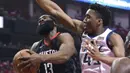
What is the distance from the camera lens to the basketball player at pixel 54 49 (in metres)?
3.76

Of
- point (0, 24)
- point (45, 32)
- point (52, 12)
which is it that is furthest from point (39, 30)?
point (0, 24)

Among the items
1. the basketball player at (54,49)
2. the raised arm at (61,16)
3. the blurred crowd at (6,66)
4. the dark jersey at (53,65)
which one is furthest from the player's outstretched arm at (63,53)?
the blurred crowd at (6,66)

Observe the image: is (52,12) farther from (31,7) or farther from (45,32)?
(31,7)

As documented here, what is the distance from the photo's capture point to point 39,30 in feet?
13.3

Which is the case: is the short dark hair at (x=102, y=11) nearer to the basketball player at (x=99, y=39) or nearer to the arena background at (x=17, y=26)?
the basketball player at (x=99, y=39)

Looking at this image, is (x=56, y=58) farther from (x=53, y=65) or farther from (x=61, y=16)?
(x=61, y=16)

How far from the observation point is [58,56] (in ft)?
12.2

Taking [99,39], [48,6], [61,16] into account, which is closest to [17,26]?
[48,6]

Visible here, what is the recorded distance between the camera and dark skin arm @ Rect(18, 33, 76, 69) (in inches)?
140

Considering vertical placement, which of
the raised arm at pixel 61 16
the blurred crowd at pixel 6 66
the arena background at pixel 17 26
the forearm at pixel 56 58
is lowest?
the blurred crowd at pixel 6 66

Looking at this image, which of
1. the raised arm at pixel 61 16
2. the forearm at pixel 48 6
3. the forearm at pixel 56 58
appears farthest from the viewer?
the forearm at pixel 48 6

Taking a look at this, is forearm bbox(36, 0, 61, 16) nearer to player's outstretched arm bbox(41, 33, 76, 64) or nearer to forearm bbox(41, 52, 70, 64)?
player's outstretched arm bbox(41, 33, 76, 64)

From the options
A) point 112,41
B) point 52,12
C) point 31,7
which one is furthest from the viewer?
point 31,7

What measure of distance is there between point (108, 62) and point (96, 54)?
0.18m
